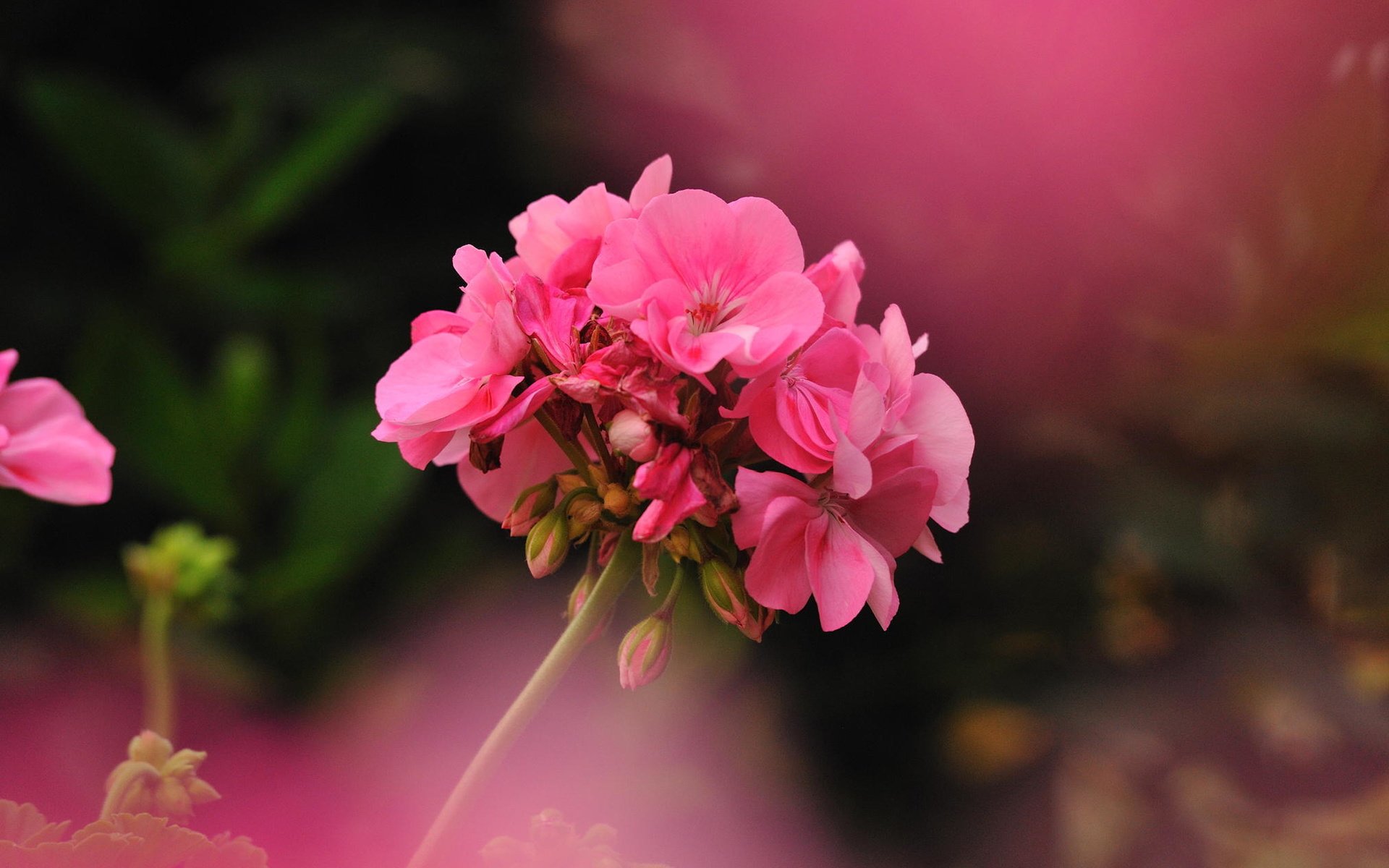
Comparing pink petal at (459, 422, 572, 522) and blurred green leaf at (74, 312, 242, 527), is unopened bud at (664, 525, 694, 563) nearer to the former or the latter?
pink petal at (459, 422, 572, 522)

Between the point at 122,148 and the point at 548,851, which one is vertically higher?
the point at 122,148

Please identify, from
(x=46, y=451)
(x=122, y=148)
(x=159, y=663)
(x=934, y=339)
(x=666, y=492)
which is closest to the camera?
(x=666, y=492)

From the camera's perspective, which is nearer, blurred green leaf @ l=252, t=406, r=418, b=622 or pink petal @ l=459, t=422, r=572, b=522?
pink petal @ l=459, t=422, r=572, b=522

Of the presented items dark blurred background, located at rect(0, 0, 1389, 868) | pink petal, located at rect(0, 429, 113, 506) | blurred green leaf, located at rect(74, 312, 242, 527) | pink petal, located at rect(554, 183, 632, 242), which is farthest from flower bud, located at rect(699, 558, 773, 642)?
blurred green leaf, located at rect(74, 312, 242, 527)

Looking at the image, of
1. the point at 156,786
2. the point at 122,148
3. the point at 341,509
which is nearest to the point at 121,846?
the point at 156,786

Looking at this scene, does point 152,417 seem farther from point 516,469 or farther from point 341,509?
point 516,469

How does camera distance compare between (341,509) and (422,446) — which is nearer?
(422,446)
